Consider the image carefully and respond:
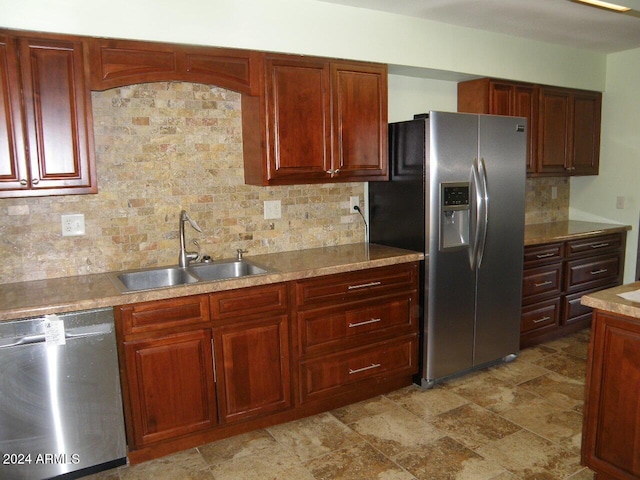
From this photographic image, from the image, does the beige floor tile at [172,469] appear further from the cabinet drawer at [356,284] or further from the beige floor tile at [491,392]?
the beige floor tile at [491,392]

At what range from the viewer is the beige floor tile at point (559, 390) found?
Answer: 3117 mm

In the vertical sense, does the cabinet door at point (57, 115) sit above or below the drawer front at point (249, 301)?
above

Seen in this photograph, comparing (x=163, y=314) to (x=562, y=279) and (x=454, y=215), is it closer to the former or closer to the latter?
(x=454, y=215)

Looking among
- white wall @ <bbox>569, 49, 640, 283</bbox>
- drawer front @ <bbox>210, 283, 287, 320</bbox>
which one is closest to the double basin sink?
drawer front @ <bbox>210, 283, 287, 320</bbox>

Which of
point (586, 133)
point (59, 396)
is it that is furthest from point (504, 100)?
point (59, 396)

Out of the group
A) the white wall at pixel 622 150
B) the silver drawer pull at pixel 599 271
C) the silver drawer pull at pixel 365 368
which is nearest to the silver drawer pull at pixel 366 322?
the silver drawer pull at pixel 365 368

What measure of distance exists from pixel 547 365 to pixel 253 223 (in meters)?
2.43

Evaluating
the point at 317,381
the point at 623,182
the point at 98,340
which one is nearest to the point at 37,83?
the point at 98,340

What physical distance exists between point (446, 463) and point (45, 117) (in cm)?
262

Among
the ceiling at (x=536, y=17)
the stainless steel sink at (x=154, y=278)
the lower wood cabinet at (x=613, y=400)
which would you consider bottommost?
the lower wood cabinet at (x=613, y=400)

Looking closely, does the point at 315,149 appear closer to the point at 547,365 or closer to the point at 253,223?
the point at 253,223

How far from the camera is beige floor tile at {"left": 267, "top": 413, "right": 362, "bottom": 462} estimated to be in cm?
265

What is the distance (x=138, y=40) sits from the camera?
255 centimetres

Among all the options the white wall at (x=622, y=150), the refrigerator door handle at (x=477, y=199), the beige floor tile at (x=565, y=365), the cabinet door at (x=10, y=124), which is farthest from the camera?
the white wall at (x=622, y=150)
